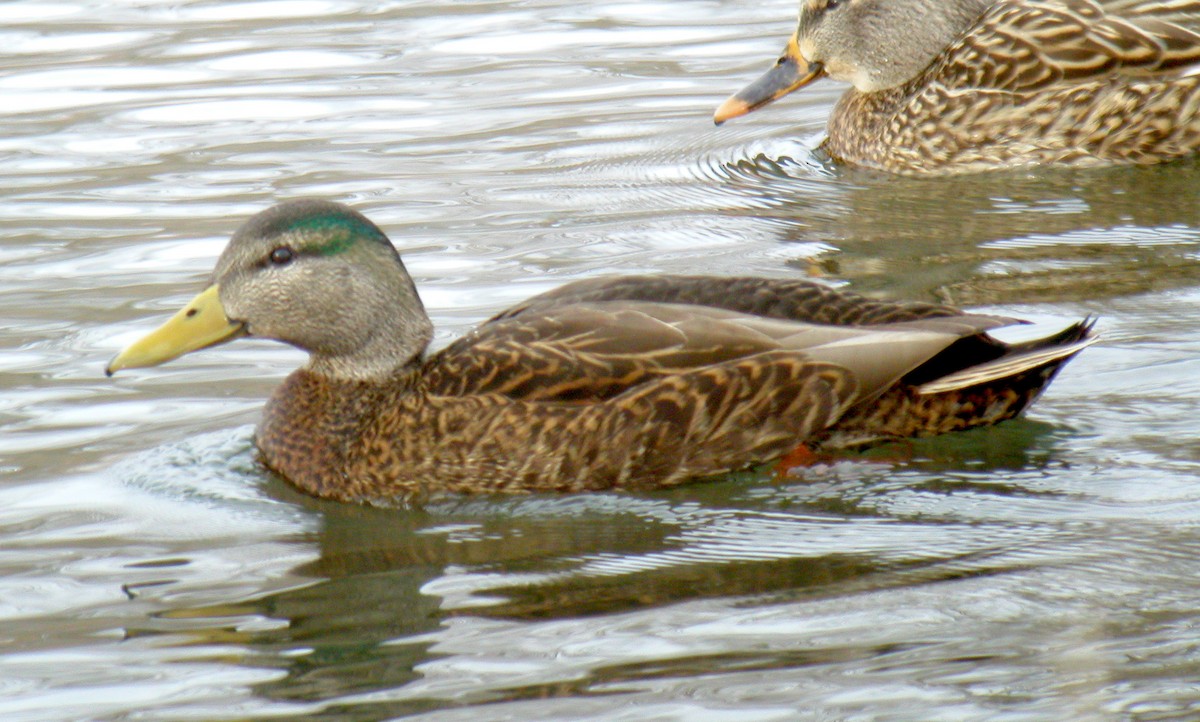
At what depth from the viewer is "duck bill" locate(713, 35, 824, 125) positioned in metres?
10.5

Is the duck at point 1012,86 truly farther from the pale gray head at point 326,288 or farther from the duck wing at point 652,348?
the pale gray head at point 326,288

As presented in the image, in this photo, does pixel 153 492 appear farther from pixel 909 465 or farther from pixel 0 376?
pixel 909 465

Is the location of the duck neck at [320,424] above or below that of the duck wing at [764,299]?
below

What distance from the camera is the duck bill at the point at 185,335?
20.5 ft

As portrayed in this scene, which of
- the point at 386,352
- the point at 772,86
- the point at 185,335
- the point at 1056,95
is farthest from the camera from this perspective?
the point at 772,86

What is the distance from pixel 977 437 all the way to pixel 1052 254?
6.68ft

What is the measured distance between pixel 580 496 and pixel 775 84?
4967mm

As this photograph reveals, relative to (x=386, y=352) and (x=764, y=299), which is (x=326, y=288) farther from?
(x=764, y=299)

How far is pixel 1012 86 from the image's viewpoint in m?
10.1

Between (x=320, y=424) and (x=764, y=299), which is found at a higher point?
(x=764, y=299)

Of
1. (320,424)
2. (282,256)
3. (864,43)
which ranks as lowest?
(320,424)

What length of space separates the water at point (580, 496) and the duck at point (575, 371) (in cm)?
12

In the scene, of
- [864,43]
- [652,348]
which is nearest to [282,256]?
[652,348]

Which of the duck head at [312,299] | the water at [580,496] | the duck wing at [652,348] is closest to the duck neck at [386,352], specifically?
the duck head at [312,299]
